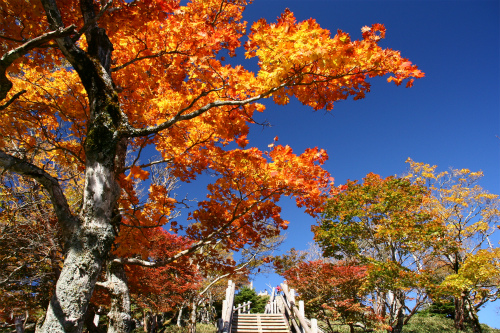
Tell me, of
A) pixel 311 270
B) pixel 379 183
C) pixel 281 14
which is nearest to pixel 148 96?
pixel 281 14

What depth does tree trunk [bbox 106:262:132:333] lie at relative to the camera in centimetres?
458

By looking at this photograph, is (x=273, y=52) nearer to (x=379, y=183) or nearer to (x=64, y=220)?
(x=64, y=220)

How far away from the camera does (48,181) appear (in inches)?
110

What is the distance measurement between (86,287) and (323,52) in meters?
3.45

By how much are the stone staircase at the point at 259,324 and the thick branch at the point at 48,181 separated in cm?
817

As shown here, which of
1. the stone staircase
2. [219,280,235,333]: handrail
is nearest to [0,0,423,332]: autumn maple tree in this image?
[219,280,235,333]: handrail

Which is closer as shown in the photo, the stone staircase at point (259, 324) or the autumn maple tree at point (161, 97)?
the autumn maple tree at point (161, 97)

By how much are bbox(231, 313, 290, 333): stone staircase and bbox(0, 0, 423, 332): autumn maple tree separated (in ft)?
15.9

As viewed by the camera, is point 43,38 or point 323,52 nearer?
point 43,38

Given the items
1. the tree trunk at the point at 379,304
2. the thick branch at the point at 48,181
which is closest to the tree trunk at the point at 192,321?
the tree trunk at the point at 379,304

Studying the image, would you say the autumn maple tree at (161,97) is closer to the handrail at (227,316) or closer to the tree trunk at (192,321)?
the handrail at (227,316)

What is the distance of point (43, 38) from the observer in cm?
259

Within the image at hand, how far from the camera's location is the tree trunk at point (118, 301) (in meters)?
4.58

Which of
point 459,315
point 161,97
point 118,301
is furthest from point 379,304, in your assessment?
point 161,97
